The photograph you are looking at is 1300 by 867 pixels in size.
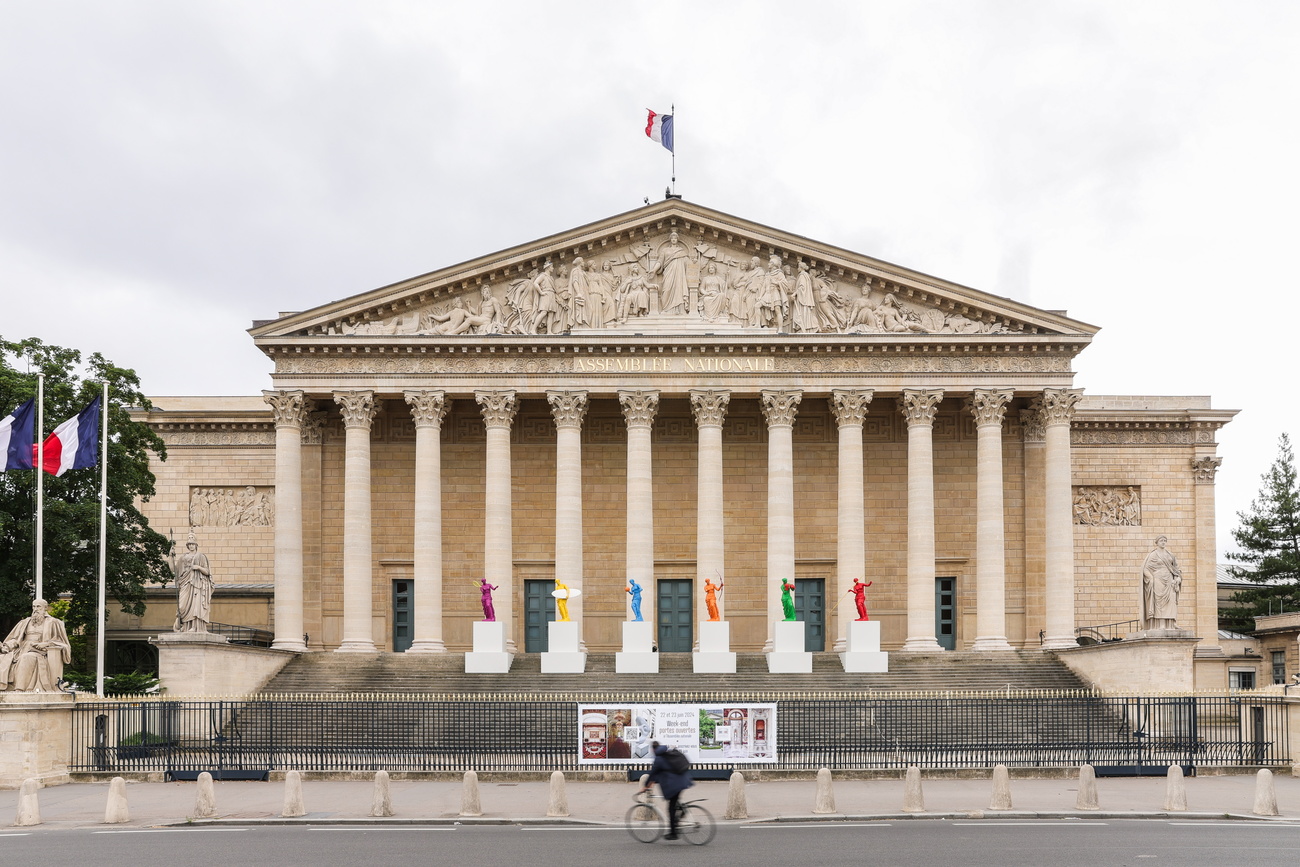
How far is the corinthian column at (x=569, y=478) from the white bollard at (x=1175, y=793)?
25.7 metres

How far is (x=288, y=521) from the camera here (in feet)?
156

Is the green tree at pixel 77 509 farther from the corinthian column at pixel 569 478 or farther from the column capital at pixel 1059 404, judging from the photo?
the column capital at pixel 1059 404

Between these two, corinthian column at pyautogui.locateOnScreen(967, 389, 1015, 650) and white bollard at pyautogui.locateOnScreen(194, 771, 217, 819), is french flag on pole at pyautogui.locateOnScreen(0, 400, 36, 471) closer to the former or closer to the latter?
white bollard at pyautogui.locateOnScreen(194, 771, 217, 819)

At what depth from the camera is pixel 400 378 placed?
157 ft

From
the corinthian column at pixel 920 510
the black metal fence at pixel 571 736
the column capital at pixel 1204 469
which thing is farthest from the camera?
the column capital at pixel 1204 469

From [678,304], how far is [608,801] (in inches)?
979

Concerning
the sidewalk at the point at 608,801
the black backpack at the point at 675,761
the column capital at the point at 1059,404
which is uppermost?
the column capital at the point at 1059,404

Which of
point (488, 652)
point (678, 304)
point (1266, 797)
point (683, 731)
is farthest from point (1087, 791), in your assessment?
point (678, 304)

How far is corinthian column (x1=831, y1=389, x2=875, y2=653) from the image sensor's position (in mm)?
47438

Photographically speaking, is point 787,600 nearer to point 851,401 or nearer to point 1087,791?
point 851,401

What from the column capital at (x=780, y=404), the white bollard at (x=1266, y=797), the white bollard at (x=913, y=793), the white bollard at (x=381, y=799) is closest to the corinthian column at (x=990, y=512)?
the column capital at (x=780, y=404)

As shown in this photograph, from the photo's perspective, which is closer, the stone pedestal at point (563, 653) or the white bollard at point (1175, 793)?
the white bollard at point (1175, 793)

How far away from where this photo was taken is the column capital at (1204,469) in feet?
181

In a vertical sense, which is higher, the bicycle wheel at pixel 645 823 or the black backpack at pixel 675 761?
the black backpack at pixel 675 761
